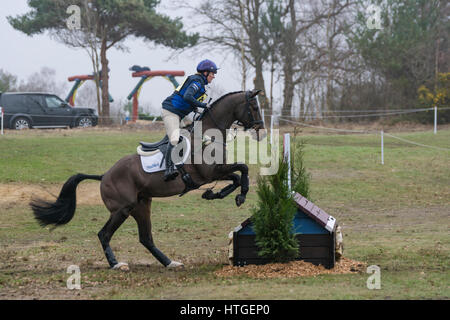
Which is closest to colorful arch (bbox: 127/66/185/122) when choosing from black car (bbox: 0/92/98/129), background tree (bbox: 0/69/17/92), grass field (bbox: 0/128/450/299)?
black car (bbox: 0/92/98/129)

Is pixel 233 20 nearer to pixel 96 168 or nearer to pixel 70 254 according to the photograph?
pixel 96 168

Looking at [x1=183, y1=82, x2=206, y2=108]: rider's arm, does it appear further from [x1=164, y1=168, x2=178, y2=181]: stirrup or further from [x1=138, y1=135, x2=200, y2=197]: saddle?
[x1=164, y1=168, x2=178, y2=181]: stirrup

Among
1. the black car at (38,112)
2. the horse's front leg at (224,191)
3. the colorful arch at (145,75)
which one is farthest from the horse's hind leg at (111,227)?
the colorful arch at (145,75)

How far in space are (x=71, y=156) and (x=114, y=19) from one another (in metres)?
15.7

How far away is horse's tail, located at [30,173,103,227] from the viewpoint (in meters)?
8.67

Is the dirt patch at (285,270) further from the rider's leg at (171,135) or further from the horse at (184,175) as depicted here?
the rider's leg at (171,135)

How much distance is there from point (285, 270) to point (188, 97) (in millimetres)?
2705

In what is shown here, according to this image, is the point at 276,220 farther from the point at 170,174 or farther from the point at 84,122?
the point at 84,122

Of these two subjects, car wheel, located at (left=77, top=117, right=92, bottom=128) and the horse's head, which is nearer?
the horse's head

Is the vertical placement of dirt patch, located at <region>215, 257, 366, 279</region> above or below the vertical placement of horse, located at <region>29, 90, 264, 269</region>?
below

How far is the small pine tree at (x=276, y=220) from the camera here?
7.33 meters

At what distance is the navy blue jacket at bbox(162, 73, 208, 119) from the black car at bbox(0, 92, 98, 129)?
775 inches

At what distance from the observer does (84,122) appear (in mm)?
28812

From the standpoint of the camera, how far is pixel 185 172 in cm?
805
